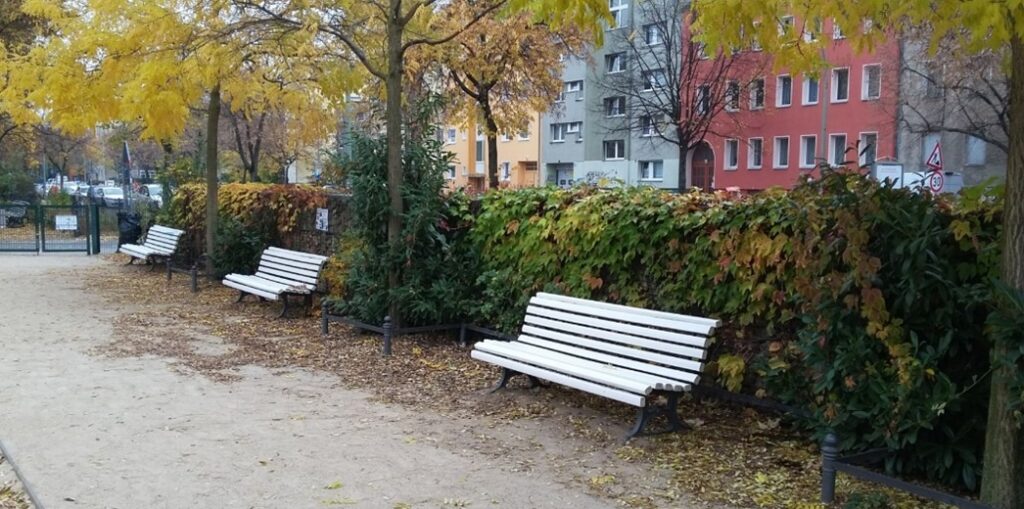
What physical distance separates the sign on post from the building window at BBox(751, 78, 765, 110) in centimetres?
2592

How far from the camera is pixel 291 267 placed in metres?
12.9

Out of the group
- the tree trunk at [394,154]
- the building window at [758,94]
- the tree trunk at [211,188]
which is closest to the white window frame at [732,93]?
the building window at [758,94]

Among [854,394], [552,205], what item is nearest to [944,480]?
[854,394]

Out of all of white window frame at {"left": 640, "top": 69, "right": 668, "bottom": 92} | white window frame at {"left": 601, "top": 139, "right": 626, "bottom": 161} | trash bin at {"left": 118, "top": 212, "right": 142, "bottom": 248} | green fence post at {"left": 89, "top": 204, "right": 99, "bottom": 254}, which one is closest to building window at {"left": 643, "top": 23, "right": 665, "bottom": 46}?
white window frame at {"left": 640, "top": 69, "right": 668, "bottom": 92}

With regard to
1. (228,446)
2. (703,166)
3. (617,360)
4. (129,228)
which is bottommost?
(228,446)

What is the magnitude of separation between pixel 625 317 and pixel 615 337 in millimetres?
173

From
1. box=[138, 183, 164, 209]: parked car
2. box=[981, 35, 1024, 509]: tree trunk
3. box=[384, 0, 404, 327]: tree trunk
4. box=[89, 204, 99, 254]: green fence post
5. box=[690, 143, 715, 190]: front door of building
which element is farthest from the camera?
box=[690, 143, 715, 190]: front door of building

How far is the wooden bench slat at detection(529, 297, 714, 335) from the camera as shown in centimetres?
642

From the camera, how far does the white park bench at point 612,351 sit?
627 centimetres

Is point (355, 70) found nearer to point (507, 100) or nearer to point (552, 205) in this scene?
point (552, 205)

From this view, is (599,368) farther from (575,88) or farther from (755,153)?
(575,88)

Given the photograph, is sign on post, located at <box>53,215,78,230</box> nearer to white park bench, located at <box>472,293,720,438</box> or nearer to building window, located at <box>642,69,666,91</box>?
white park bench, located at <box>472,293,720,438</box>

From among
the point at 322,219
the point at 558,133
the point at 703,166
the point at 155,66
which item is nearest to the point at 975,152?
the point at 703,166

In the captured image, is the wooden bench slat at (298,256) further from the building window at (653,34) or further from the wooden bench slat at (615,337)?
the building window at (653,34)
